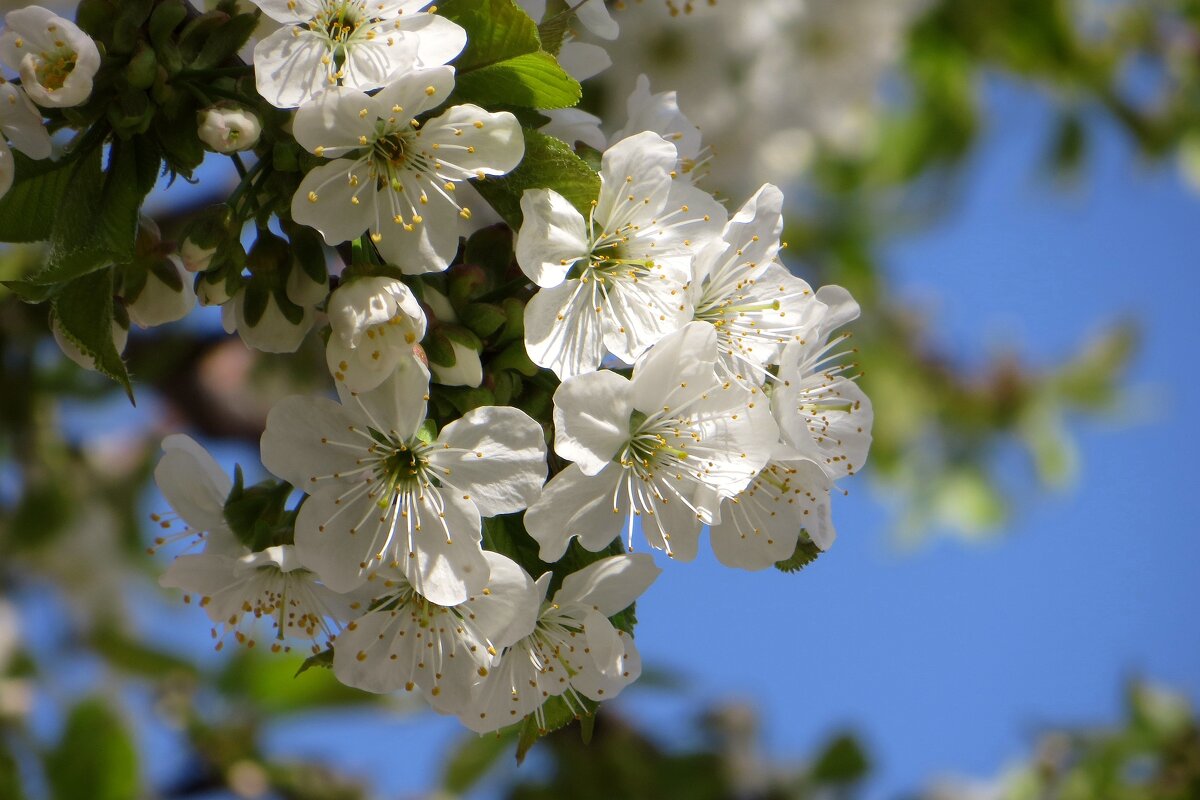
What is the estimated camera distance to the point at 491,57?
0.85m

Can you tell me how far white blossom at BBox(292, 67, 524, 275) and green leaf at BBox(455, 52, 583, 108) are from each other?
0.03 m

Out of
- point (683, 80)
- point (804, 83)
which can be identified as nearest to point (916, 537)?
point (804, 83)

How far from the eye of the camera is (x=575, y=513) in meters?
0.86

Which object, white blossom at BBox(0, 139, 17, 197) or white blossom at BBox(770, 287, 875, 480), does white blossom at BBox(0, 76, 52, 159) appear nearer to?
white blossom at BBox(0, 139, 17, 197)

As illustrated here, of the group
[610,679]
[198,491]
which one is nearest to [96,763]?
[198,491]

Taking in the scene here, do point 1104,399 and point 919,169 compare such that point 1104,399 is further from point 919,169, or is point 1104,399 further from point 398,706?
point 398,706

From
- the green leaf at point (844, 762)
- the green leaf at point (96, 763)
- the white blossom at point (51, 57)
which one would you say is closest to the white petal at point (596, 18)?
the white blossom at point (51, 57)

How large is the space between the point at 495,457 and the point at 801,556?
272mm

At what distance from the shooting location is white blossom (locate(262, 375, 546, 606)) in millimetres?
833

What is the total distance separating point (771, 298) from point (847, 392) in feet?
0.40

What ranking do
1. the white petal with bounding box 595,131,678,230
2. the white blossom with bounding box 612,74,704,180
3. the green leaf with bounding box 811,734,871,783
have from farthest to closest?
the green leaf with bounding box 811,734,871,783 < the white blossom with bounding box 612,74,704,180 < the white petal with bounding box 595,131,678,230

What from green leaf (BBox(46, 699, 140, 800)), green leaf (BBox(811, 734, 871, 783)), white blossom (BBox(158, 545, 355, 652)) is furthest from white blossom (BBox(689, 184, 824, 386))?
green leaf (BBox(811, 734, 871, 783))

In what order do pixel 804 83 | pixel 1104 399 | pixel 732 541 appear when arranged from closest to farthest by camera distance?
pixel 732 541, pixel 804 83, pixel 1104 399

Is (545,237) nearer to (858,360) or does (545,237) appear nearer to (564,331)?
(564,331)
